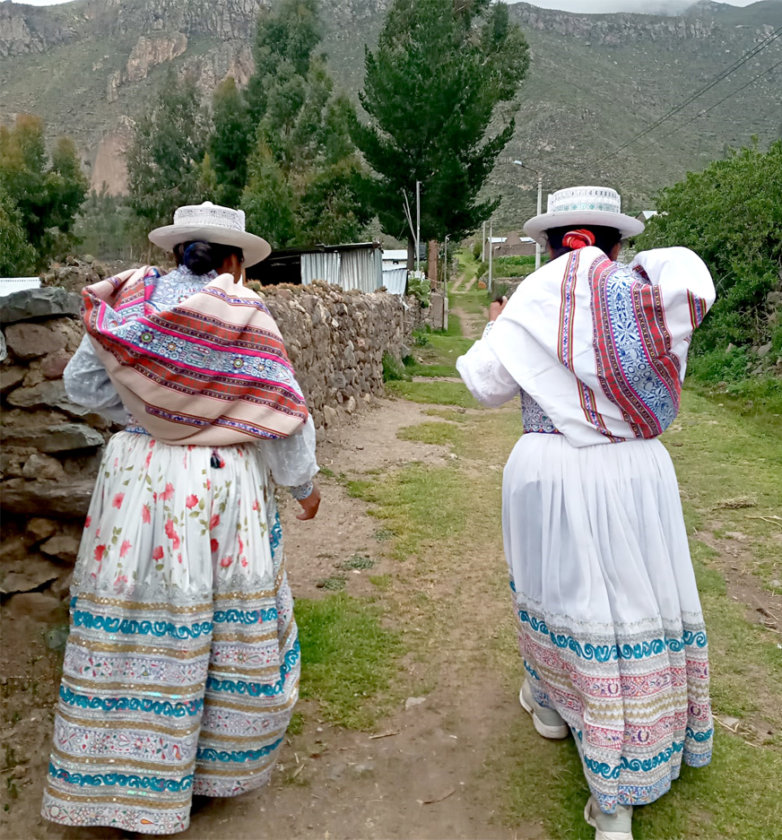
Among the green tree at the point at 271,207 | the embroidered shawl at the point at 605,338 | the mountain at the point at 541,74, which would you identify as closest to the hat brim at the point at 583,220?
the embroidered shawl at the point at 605,338

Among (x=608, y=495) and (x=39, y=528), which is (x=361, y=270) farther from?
(x=608, y=495)

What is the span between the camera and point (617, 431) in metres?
2.37

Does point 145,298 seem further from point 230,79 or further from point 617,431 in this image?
point 230,79

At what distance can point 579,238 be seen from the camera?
98.3 inches

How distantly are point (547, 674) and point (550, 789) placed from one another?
0.41m

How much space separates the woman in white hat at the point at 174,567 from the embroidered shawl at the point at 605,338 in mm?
779

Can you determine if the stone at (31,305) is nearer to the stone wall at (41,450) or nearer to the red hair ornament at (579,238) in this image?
the stone wall at (41,450)

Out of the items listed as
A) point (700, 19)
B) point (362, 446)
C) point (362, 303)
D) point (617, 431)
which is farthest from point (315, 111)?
point (700, 19)

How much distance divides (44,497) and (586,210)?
2382 millimetres

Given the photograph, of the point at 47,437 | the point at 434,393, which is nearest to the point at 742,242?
Result: the point at 434,393

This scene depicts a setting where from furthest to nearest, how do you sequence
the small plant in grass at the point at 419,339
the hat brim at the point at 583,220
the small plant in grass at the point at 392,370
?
1. the small plant in grass at the point at 419,339
2. the small plant in grass at the point at 392,370
3. the hat brim at the point at 583,220

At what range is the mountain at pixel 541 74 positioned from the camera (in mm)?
53375

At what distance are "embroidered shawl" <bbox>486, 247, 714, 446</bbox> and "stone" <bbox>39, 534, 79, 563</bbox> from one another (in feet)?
6.52

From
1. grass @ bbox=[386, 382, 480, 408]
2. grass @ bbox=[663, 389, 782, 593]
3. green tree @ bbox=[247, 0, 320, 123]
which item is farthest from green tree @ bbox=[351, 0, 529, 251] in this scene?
grass @ bbox=[663, 389, 782, 593]
